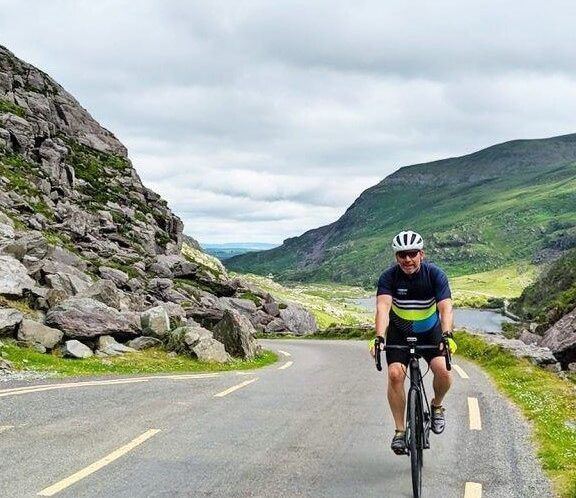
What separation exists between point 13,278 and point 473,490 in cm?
2736

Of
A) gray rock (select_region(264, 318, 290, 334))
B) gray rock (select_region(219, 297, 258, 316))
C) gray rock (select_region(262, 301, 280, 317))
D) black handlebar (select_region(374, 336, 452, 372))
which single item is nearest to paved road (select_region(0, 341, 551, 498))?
black handlebar (select_region(374, 336, 452, 372))

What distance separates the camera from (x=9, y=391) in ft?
51.4

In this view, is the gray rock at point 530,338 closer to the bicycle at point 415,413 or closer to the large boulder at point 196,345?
the large boulder at point 196,345

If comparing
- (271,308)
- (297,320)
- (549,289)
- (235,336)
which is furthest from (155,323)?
(549,289)

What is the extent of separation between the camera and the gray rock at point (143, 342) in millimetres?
29692

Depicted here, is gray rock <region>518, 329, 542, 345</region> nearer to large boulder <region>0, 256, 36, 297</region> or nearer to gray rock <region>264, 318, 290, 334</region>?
large boulder <region>0, 256, 36, 297</region>

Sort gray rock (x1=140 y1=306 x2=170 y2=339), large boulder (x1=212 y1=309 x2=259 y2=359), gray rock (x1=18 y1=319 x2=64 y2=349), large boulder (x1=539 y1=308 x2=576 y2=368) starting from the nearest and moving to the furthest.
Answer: gray rock (x1=18 y1=319 x2=64 y2=349) → gray rock (x1=140 y1=306 x2=170 y2=339) → large boulder (x1=539 y1=308 x2=576 y2=368) → large boulder (x1=212 y1=309 x2=259 y2=359)

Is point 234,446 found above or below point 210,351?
above

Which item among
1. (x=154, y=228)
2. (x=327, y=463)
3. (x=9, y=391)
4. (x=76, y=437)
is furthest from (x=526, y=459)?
(x=154, y=228)

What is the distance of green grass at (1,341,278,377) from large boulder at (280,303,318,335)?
166 ft

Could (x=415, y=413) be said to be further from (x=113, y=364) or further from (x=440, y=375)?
(x=113, y=364)

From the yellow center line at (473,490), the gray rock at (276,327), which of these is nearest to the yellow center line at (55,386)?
the yellow center line at (473,490)

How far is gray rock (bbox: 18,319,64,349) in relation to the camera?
84.7ft

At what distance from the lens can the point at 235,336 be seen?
3444cm
